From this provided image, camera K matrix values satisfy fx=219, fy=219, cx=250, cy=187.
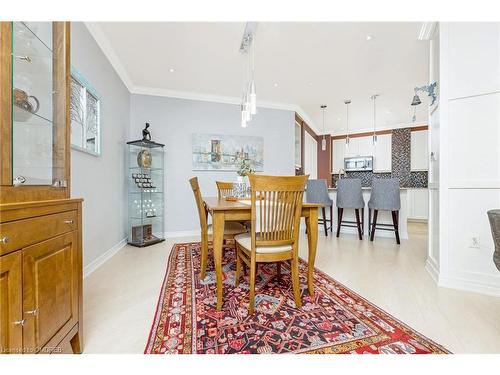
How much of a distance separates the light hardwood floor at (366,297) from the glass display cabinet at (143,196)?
511 millimetres

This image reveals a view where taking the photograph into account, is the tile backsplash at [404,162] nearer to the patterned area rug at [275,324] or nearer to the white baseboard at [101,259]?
the patterned area rug at [275,324]

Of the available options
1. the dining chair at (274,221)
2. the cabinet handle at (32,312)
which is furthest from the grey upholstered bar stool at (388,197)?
the cabinet handle at (32,312)

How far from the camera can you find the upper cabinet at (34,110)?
80 centimetres

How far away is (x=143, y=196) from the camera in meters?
3.45

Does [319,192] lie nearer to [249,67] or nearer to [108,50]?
[249,67]

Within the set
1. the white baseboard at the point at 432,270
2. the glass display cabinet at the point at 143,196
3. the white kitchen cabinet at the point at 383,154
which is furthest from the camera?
the white kitchen cabinet at the point at 383,154

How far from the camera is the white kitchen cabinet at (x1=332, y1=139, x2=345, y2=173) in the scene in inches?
266

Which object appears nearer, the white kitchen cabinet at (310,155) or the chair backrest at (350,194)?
the chair backrest at (350,194)

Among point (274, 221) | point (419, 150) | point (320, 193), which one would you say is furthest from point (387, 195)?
point (419, 150)

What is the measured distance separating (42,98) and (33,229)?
0.66m

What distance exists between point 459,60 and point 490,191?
45.3 inches

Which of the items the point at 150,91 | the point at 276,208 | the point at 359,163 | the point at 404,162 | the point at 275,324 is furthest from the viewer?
the point at 359,163
